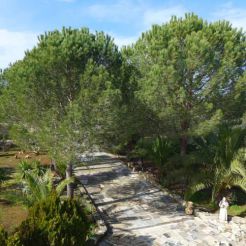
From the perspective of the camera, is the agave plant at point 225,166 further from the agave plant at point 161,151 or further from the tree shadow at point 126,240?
the tree shadow at point 126,240

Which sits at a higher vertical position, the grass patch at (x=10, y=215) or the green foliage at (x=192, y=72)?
the green foliage at (x=192, y=72)

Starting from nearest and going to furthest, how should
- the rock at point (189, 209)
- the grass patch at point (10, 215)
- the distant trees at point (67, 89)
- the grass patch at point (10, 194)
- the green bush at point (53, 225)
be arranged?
the green bush at point (53, 225) < the distant trees at point (67, 89) < the grass patch at point (10, 215) < the grass patch at point (10, 194) < the rock at point (189, 209)

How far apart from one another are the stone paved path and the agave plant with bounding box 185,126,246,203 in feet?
4.64

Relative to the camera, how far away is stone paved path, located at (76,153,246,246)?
40.2ft

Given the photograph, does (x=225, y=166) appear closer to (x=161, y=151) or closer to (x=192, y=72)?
(x=192, y=72)

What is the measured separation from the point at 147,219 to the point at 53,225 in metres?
5.69

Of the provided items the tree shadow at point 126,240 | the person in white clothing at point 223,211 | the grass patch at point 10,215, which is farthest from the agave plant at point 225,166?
the grass patch at point 10,215

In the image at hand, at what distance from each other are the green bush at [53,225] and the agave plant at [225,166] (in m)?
6.86

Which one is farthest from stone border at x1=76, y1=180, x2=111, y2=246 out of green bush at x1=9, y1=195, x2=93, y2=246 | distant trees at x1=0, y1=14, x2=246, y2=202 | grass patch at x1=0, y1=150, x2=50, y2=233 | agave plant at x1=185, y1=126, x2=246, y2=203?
agave plant at x1=185, y1=126, x2=246, y2=203

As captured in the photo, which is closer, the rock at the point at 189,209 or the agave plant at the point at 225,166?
the rock at the point at 189,209

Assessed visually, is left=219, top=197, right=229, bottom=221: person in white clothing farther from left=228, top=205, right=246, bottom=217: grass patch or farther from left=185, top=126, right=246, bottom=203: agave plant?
left=185, top=126, right=246, bottom=203: agave plant

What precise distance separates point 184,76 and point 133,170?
25.7 feet

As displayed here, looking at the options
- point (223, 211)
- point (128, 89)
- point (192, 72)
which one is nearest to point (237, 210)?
point (223, 211)

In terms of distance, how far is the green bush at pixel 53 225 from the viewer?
29.2ft
